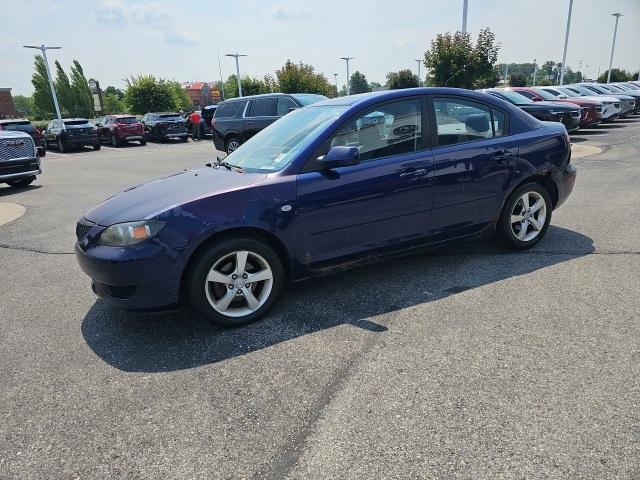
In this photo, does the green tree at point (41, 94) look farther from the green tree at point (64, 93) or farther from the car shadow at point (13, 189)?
the car shadow at point (13, 189)

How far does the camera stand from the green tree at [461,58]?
2569cm

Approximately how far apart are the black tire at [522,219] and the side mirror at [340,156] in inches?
74.7

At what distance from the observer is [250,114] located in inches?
570

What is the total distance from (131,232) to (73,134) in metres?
22.6

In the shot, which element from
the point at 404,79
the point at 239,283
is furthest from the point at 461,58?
the point at 404,79

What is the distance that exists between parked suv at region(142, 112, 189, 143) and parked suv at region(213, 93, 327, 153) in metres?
10.5

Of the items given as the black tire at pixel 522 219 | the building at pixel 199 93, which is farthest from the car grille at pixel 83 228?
the building at pixel 199 93

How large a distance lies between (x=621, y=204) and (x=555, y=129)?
2.62 metres

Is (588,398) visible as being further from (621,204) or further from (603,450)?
(621,204)

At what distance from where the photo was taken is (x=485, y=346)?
317 centimetres

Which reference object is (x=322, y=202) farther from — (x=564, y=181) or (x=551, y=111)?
(x=551, y=111)

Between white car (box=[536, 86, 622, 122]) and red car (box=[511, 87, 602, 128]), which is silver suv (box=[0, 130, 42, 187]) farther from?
white car (box=[536, 86, 622, 122])

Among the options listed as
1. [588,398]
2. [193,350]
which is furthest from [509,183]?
[193,350]

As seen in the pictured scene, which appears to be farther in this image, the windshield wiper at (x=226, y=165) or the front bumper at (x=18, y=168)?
the front bumper at (x=18, y=168)
